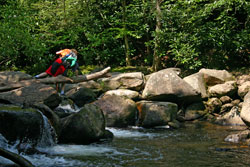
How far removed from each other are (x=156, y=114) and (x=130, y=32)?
6265 mm

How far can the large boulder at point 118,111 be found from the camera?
9.98m

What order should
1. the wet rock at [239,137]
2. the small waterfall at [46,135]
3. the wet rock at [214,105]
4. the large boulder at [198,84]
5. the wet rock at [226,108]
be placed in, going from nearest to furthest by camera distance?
the small waterfall at [46,135] → the wet rock at [239,137] → the wet rock at [226,108] → the wet rock at [214,105] → the large boulder at [198,84]

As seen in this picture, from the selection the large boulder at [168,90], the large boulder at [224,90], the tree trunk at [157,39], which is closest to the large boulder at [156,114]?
the large boulder at [168,90]

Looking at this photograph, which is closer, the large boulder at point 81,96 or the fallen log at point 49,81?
the fallen log at point 49,81

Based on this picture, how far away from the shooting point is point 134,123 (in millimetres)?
10430

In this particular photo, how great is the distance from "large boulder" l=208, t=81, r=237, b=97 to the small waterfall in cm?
723

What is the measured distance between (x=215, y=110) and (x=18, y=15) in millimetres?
9294

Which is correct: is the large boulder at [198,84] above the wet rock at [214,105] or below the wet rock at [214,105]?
above

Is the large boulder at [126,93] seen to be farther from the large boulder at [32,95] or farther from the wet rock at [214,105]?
the large boulder at [32,95]

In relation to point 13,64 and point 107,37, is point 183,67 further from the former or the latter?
point 13,64

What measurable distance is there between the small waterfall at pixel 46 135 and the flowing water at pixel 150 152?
105 mm

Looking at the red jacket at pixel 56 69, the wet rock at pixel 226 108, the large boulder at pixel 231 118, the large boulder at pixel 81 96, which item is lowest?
the large boulder at pixel 231 118

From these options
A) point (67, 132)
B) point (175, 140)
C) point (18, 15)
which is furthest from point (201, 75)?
point (18, 15)

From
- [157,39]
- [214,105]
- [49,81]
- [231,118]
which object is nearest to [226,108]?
[214,105]
